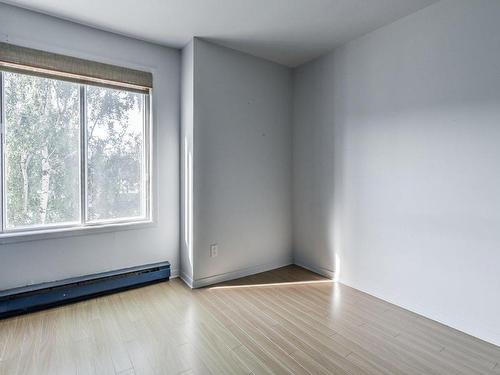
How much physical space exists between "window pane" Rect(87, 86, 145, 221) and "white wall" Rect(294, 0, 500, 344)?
2005mm

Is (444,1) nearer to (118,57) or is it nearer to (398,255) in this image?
(398,255)

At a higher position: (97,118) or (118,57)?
(118,57)

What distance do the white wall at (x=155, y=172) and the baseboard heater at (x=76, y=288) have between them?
0.35 ft

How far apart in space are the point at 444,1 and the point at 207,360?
3.15 metres

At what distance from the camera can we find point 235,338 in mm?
2055

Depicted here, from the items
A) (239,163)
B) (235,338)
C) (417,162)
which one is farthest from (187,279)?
(417,162)

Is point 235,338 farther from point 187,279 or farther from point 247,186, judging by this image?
point 247,186

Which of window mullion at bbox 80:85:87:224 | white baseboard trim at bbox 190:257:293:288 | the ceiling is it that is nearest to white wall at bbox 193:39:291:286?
white baseboard trim at bbox 190:257:293:288

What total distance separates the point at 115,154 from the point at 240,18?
178cm

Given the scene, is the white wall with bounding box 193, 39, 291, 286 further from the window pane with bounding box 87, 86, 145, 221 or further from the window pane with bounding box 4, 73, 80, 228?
the window pane with bounding box 4, 73, 80, 228

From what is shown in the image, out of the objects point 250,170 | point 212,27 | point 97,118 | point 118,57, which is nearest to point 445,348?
point 250,170

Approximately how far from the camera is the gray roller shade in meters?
2.33

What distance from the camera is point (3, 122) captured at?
7.68 feet

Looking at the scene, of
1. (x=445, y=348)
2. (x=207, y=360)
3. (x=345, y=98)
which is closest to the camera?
(x=207, y=360)
